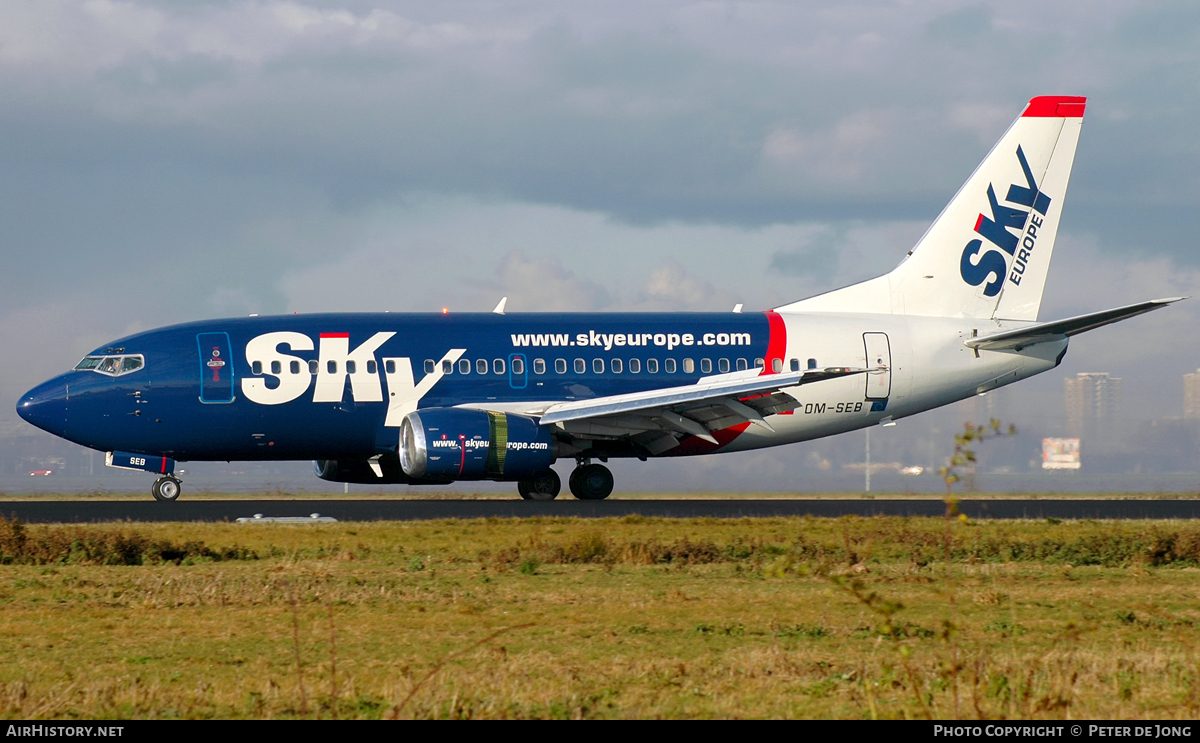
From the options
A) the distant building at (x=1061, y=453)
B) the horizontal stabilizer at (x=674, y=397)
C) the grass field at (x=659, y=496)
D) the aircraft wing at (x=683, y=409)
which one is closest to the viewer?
the horizontal stabilizer at (x=674, y=397)

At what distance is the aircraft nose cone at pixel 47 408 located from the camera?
94.7 ft

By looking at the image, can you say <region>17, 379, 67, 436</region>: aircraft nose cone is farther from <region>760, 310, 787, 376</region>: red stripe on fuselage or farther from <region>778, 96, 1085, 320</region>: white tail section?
<region>778, 96, 1085, 320</region>: white tail section

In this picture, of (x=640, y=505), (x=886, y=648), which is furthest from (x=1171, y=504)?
(x=886, y=648)

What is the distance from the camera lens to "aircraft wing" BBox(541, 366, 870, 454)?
28.6 m

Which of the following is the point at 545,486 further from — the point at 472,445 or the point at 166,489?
the point at 166,489

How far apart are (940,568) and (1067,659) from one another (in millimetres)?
7569

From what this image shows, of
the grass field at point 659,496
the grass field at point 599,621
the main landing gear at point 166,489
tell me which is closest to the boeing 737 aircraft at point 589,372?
the main landing gear at point 166,489

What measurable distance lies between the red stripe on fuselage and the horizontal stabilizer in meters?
1.86

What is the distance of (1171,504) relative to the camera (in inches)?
1250

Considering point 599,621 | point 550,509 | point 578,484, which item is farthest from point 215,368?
point 599,621

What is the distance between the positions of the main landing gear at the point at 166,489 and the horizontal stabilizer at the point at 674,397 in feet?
30.2

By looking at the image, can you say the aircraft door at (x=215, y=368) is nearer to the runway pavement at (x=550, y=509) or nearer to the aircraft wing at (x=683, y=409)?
the runway pavement at (x=550, y=509)

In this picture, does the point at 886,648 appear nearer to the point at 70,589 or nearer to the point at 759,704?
the point at 759,704

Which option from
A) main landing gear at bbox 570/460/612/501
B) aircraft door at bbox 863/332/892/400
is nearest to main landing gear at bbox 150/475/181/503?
main landing gear at bbox 570/460/612/501
